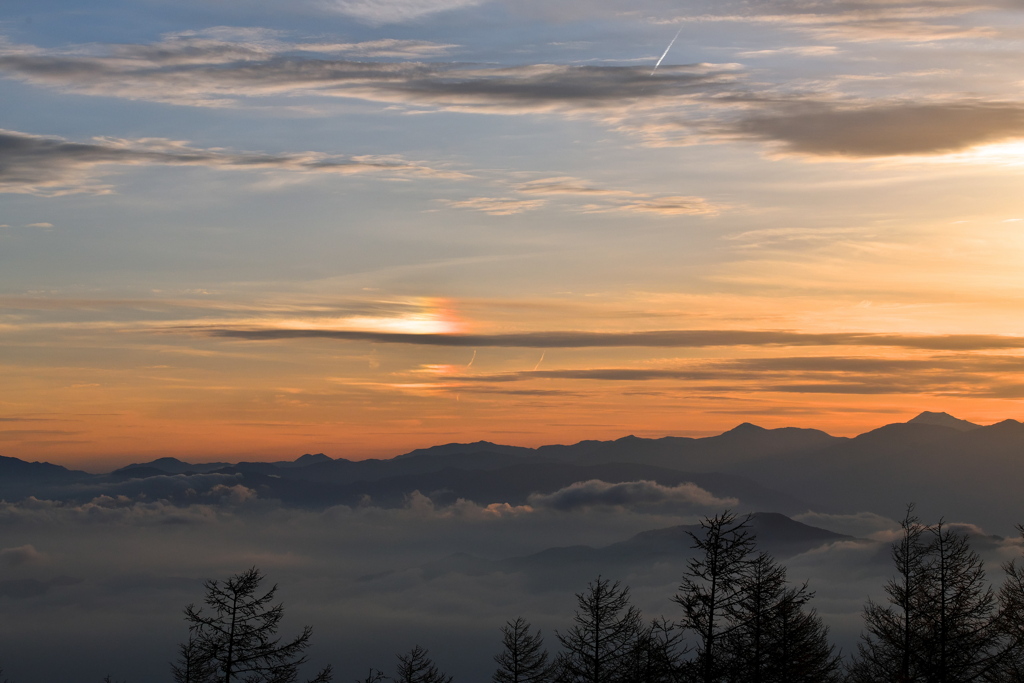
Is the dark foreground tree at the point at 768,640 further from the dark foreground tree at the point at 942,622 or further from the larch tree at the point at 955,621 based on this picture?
the larch tree at the point at 955,621

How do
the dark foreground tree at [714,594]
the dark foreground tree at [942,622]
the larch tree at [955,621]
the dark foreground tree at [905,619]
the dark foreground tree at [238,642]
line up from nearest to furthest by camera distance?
the dark foreground tree at [714,594] < the larch tree at [955,621] < the dark foreground tree at [942,622] < the dark foreground tree at [238,642] < the dark foreground tree at [905,619]

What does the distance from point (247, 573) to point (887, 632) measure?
23926mm

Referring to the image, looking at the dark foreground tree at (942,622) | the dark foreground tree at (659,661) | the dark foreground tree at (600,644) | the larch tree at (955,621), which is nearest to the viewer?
the dark foreground tree at (659,661)

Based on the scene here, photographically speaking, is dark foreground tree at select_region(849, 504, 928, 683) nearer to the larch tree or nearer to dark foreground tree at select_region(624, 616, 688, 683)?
the larch tree

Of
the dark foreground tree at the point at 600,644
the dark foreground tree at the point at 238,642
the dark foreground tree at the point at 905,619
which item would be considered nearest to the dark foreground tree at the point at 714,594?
the dark foreground tree at the point at 905,619

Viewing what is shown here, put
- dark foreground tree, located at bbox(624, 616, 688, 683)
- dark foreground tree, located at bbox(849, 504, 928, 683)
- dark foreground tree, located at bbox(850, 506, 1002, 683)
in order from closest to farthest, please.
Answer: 1. dark foreground tree, located at bbox(624, 616, 688, 683)
2. dark foreground tree, located at bbox(850, 506, 1002, 683)
3. dark foreground tree, located at bbox(849, 504, 928, 683)

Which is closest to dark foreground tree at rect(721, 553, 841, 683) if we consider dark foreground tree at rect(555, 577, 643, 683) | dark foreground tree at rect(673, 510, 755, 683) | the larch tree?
dark foreground tree at rect(673, 510, 755, 683)

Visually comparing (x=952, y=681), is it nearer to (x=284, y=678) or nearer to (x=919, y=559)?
(x=919, y=559)

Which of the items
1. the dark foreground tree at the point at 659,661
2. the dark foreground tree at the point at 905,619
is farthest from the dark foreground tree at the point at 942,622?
the dark foreground tree at the point at 659,661

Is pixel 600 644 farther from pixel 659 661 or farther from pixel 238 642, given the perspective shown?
pixel 238 642

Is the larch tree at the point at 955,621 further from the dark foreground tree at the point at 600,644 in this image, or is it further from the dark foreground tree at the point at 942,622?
the dark foreground tree at the point at 600,644

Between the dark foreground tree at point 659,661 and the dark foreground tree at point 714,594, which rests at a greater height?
the dark foreground tree at point 714,594

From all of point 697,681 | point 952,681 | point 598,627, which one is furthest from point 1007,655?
point 598,627

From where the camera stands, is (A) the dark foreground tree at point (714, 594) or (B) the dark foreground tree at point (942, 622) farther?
(B) the dark foreground tree at point (942, 622)
